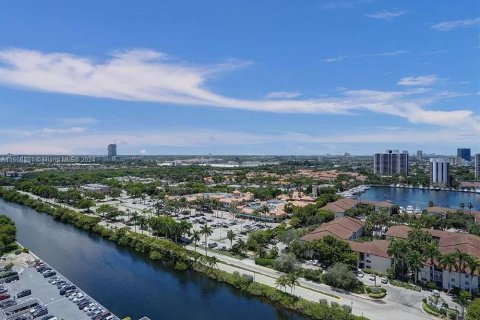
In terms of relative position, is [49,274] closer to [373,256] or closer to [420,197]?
[373,256]

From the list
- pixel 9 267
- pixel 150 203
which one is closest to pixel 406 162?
pixel 150 203

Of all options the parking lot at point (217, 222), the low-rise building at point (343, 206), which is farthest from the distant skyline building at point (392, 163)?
the parking lot at point (217, 222)

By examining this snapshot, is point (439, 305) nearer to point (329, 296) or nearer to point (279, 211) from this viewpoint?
point (329, 296)

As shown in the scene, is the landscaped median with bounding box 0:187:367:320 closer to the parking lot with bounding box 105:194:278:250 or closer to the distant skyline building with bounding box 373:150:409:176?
the parking lot with bounding box 105:194:278:250

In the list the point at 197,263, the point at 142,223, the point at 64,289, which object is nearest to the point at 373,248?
the point at 197,263

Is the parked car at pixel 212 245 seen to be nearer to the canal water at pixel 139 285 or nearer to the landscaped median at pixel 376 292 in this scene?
the canal water at pixel 139 285

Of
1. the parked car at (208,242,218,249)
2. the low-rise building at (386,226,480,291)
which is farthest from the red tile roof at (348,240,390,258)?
the parked car at (208,242,218,249)
